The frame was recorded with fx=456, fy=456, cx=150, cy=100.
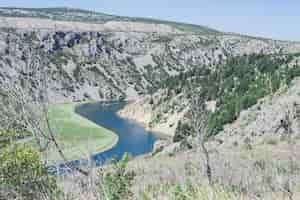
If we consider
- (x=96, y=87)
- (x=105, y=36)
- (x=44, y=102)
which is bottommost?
(x=96, y=87)

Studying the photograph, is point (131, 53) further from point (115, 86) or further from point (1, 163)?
point (1, 163)

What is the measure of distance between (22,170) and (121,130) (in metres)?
61.0

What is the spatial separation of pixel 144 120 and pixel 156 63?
72.6 meters

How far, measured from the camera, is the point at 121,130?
226 ft

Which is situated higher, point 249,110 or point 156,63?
point 249,110

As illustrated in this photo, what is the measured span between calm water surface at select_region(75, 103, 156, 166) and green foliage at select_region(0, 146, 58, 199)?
95.4 ft

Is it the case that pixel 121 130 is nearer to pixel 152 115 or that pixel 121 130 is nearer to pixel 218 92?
pixel 152 115

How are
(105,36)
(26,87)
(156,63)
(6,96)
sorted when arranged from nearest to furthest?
(6,96) < (26,87) < (156,63) < (105,36)

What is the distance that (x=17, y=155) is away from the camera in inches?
323

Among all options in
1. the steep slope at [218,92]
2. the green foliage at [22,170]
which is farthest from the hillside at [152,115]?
the steep slope at [218,92]

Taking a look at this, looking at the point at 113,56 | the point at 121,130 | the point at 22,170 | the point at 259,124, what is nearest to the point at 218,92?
the point at 121,130

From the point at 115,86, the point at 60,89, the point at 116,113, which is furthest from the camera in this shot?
the point at 115,86

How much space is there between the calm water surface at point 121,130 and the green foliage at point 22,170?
95.4 feet

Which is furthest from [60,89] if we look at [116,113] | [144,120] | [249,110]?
[249,110]
